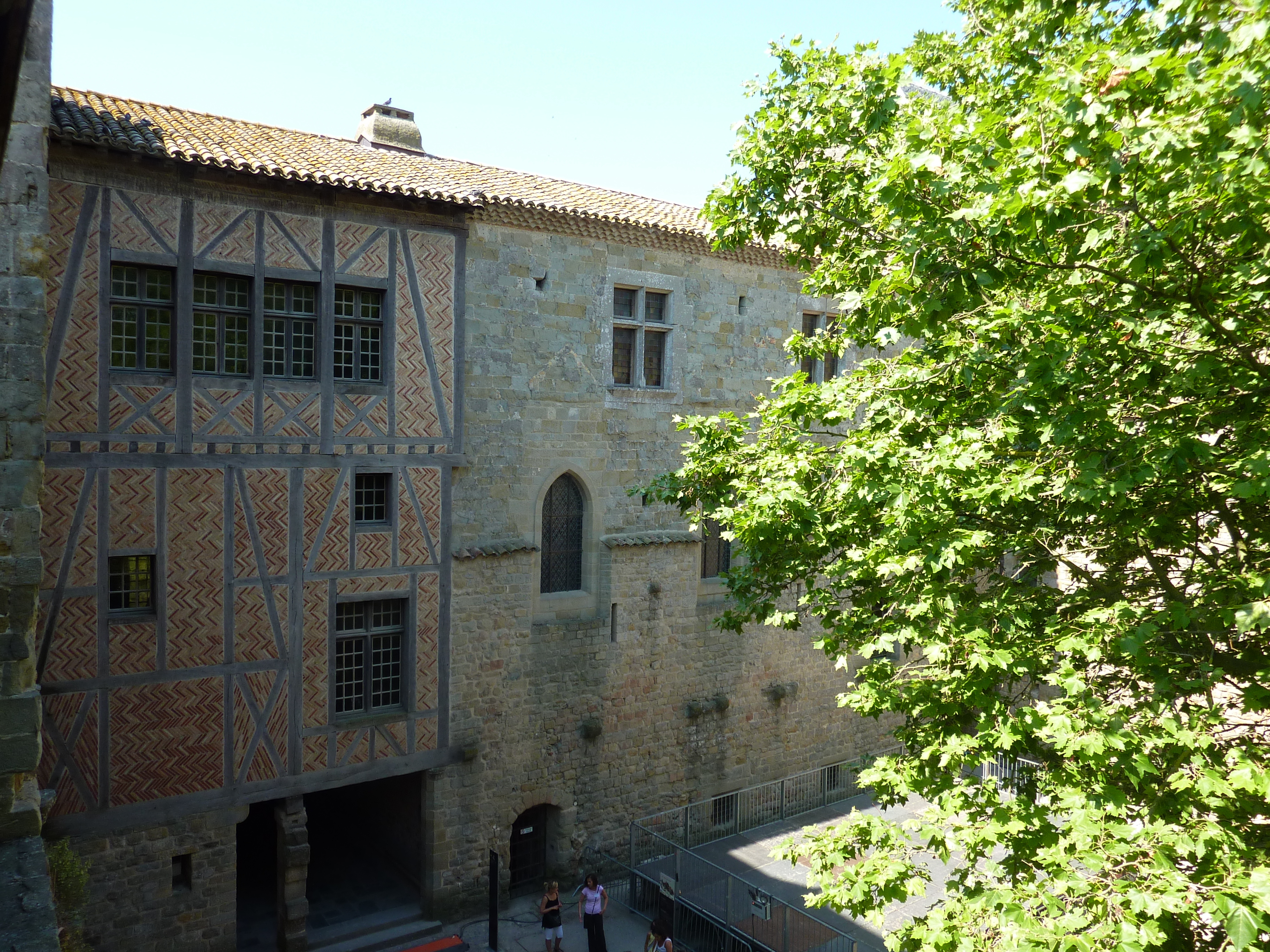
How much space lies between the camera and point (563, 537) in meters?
16.0

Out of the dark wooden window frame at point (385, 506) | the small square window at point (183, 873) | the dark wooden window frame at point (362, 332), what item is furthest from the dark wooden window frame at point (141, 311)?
the small square window at point (183, 873)

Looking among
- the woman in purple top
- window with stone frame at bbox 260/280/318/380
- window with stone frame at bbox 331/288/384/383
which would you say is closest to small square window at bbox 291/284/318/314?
window with stone frame at bbox 260/280/318/380

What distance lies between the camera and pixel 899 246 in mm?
A: 7785

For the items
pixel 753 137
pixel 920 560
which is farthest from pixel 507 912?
pixel 753 137

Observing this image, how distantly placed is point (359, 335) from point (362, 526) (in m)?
2.53

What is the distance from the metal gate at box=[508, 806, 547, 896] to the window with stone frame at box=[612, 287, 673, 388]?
6.94m

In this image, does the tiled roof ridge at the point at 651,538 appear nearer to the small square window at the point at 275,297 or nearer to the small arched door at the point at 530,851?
the small arched door at the point at 530,851

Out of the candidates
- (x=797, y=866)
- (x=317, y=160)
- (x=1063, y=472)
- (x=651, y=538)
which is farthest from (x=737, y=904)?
(x=317, y=160)

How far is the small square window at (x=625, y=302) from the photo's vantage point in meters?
16.4

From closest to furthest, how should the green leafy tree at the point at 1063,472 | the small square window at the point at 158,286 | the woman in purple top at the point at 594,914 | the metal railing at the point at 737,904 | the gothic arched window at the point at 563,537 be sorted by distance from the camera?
the green leafy tree at the point at 1063,472 < the small square window at the point at 158,286 < the metal railing at the point at 737,904 < the woman in purple top at the point at 594,914 < the gothic arched window at the point at 563,537

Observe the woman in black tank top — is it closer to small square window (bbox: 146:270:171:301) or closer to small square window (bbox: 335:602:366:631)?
small square window (bbox: 335:602:366:631)

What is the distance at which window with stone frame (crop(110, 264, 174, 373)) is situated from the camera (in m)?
11.8

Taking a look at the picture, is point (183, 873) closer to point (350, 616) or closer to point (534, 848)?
point (350, 616)

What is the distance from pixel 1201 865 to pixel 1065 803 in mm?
905
